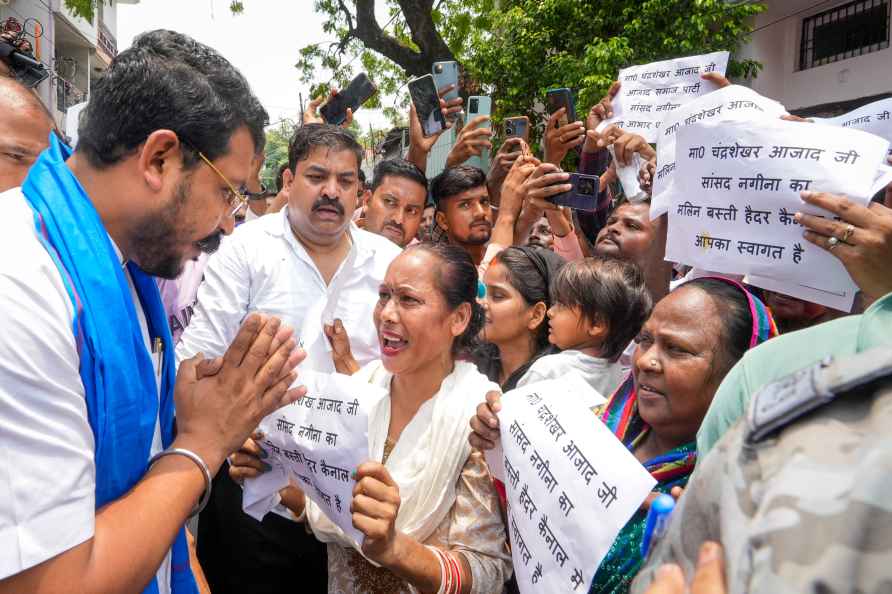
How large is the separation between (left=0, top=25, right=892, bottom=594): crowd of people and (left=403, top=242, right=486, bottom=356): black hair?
1cm

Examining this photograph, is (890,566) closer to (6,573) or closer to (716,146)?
(6,573)

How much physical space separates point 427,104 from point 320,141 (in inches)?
40.2

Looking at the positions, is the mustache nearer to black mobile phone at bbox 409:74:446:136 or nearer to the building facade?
black mobile phone at bbox 409:74:446:136

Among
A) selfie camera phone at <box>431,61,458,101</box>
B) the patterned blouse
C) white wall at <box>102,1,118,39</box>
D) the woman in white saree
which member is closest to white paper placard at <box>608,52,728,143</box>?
selfie camera phone at <box>431,61,458,101</box>

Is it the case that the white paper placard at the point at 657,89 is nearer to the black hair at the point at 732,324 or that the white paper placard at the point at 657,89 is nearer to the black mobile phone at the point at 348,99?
the black hair at the point at 732,324

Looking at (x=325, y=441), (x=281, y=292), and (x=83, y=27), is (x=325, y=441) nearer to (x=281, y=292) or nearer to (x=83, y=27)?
(x=281, y=292)

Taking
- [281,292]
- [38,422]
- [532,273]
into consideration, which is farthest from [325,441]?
[532,273]

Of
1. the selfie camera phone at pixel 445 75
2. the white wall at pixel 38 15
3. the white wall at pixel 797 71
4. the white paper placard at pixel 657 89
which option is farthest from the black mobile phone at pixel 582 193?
the white wall at pixel 38 15

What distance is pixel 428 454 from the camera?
6.60ft

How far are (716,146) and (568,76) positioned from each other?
30.0 ft

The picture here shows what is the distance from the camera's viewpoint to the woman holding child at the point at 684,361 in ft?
5.33

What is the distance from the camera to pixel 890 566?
0.44 m

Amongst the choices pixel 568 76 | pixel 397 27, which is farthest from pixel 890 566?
pixel 397 27

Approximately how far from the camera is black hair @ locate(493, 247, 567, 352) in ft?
9.93
